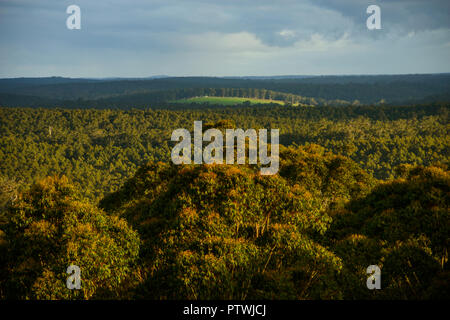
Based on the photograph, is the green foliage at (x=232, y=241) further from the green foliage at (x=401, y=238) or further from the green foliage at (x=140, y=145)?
the green foliage at (x=140, y=145)

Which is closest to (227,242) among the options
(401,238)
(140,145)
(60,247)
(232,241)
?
(232,241)

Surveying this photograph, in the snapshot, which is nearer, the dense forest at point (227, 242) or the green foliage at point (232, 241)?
the green foliage at point (232, 241)

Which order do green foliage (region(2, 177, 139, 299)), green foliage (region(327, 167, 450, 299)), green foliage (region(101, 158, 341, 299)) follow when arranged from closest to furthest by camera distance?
1. green foliage (region(101, 158, 341, 299))
2. green foliage (region(2, 177, 139, 299))
3. green foliage (region(327, 167, 450, 299))

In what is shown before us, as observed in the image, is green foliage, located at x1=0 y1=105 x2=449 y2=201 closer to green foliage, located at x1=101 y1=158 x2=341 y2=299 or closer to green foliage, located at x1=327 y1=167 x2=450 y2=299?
green foliage, located at x1=327 y1=167 x2=450 y2=299

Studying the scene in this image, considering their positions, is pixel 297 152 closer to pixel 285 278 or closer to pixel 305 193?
pixel 305 193

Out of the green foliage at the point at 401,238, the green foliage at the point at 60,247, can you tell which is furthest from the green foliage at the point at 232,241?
the green foliage at the point at 401,238

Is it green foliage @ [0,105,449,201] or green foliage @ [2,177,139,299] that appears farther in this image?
green foliage @ [0,105,449,201]

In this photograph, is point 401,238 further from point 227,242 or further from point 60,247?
point 60,247

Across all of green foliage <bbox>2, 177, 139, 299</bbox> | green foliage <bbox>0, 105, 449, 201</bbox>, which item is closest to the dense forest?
green foliage <bbox>2, 177, 139, 299</bbox>
